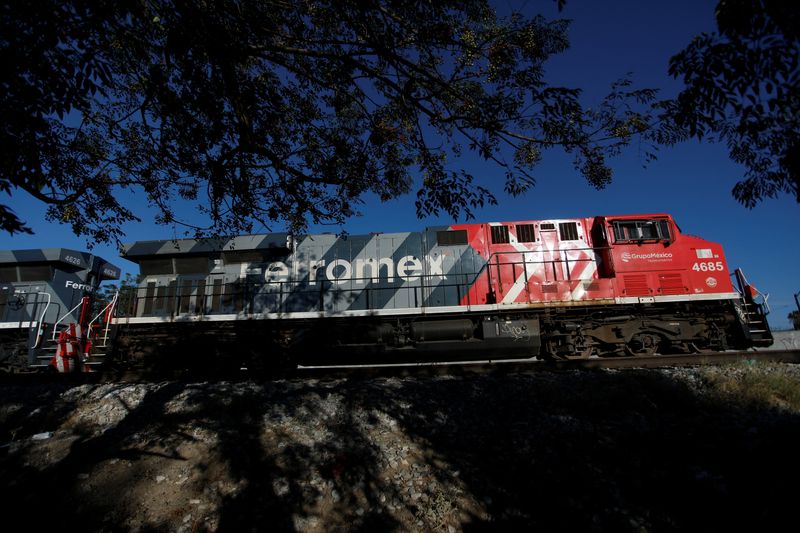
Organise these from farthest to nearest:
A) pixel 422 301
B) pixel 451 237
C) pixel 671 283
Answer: pixel 451 237 < pixel 422 301 < pixel 671 283

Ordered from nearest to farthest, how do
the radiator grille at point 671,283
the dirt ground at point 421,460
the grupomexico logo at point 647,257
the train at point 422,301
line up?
the dirt ground at point 421,460
the train at point 422,301
the radiator grille at point 671,283
the grupomexico logo at point 647,257

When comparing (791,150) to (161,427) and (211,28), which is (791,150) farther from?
(161,427)

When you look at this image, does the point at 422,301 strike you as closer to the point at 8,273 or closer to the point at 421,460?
the point at 421,460

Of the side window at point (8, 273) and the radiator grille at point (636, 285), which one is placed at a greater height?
the side window at point (8, 273)

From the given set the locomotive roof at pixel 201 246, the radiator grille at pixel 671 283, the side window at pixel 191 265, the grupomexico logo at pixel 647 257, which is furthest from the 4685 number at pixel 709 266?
the side window at pixel 191 265

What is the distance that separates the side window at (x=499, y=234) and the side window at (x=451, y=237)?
631 millimetres

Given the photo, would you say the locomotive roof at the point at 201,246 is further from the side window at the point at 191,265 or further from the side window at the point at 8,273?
the side window at the point at 8,273

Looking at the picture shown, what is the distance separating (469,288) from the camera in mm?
8219

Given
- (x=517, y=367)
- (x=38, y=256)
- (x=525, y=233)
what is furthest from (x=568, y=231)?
(x=38, y=256)

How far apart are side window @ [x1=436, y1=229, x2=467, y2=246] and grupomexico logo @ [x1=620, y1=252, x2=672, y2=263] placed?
321cm

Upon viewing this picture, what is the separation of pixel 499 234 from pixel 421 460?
6021 mm

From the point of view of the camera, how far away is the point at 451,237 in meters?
8.78

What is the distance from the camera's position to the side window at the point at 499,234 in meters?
8.59

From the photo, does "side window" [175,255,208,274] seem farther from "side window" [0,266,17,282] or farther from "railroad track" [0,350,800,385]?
"side window" [0,266,17,282]
